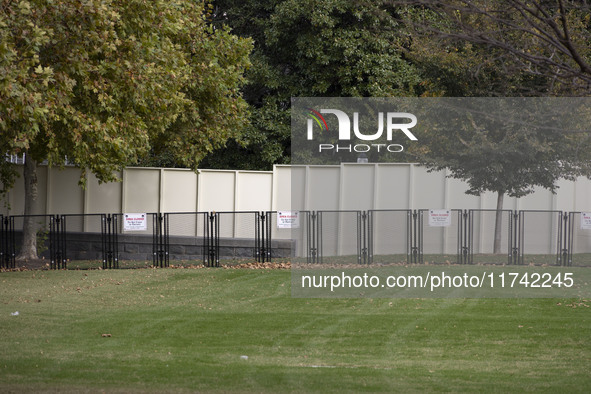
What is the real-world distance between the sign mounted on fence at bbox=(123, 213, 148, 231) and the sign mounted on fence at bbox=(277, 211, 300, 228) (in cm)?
Result: 356

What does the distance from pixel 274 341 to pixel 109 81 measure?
23.4 feet

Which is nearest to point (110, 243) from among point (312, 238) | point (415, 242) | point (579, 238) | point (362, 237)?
point (312, 238)

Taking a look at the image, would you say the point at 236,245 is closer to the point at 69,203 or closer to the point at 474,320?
the point at 69,203

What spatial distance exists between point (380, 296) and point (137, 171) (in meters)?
11.1

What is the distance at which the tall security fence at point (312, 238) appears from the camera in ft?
65.1

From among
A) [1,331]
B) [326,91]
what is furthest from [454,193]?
[1,331]

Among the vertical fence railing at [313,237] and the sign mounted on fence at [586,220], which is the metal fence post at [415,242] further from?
the sign mounted on fence at [586,220]

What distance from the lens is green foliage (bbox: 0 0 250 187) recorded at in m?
12.8

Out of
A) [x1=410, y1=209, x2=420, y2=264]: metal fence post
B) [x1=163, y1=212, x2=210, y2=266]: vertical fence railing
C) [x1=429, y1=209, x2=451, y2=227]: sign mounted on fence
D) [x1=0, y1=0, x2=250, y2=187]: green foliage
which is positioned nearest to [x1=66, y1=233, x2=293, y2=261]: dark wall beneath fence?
[x1=163, y1=212, x2=210, y2=266]: vertical fence railing

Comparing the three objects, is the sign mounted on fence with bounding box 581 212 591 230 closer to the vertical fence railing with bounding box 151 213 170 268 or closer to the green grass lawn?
the green grass lawn

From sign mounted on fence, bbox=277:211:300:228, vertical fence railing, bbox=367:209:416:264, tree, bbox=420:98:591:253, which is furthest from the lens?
sign mounted on fence, bbox=277:211:300:228

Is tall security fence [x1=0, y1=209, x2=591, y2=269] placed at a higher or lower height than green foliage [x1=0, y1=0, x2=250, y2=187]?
lower

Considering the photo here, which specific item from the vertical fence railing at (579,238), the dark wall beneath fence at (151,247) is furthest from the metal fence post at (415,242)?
the vertical fence railing at (579,238)

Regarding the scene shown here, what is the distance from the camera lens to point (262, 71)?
92.5 feet
